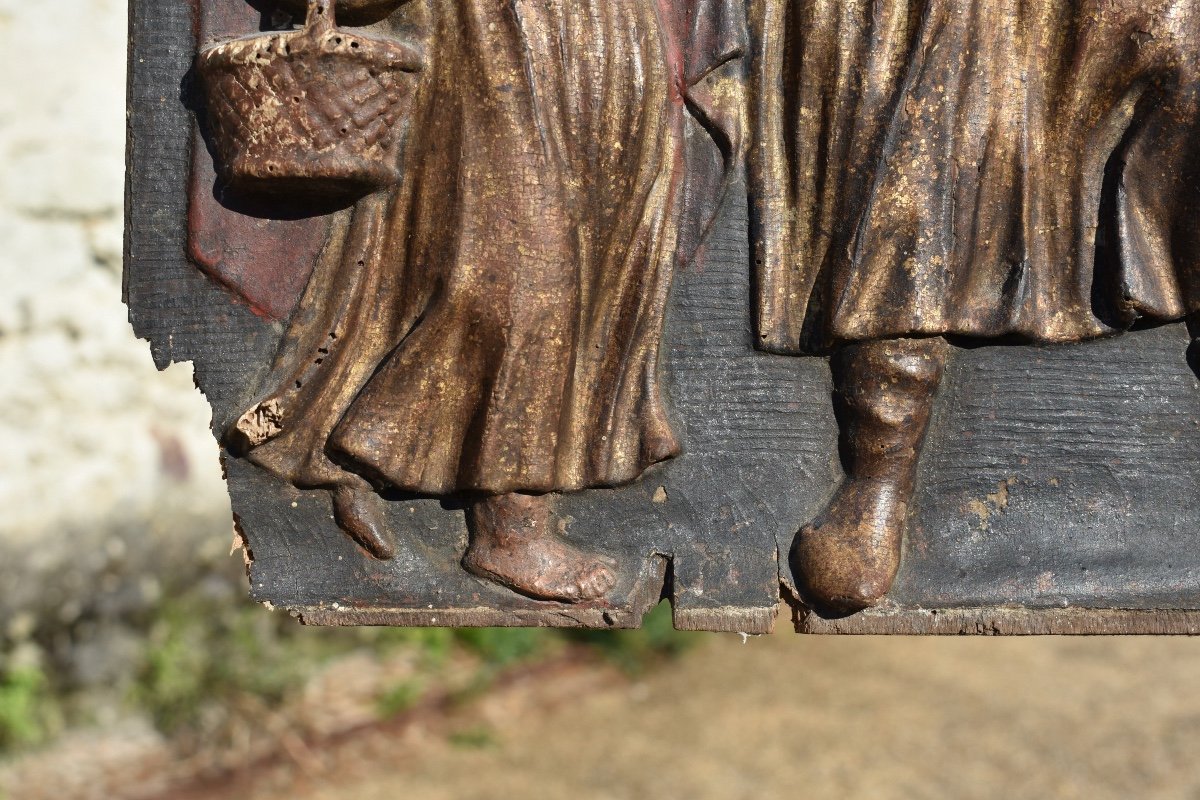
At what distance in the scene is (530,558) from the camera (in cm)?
152

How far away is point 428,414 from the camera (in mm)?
1495

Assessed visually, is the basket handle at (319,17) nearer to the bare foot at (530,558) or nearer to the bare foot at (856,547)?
the bare foot at (530,558)

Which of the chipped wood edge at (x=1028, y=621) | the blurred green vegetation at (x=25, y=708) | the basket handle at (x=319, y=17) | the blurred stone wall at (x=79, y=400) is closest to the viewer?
the basket handle at (x=319, y=17)

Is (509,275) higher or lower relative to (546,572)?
higher

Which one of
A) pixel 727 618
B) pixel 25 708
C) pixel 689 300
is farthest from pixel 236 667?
pixel 689 300

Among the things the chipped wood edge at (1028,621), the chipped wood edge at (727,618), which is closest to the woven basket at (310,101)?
the chipped wood edge at (727,618)

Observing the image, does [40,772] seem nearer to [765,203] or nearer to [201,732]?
[201,732]

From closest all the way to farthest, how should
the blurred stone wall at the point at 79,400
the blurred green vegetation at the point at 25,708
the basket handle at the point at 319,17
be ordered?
the basket handle at the point at 319,17, the blurred stone wall at the point at 79,400, the blurred green vegetation at the point at 25,708

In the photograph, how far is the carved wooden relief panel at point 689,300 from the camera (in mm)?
1425

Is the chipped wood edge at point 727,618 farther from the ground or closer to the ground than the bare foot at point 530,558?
closer to the ground

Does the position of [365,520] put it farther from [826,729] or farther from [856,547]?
[826,729]

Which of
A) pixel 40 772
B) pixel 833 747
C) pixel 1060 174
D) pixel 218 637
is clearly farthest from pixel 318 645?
pixel 1060 174

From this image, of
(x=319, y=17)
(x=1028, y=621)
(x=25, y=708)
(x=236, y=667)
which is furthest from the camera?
(x=236, y=667)

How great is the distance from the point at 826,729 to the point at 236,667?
5.32ft
